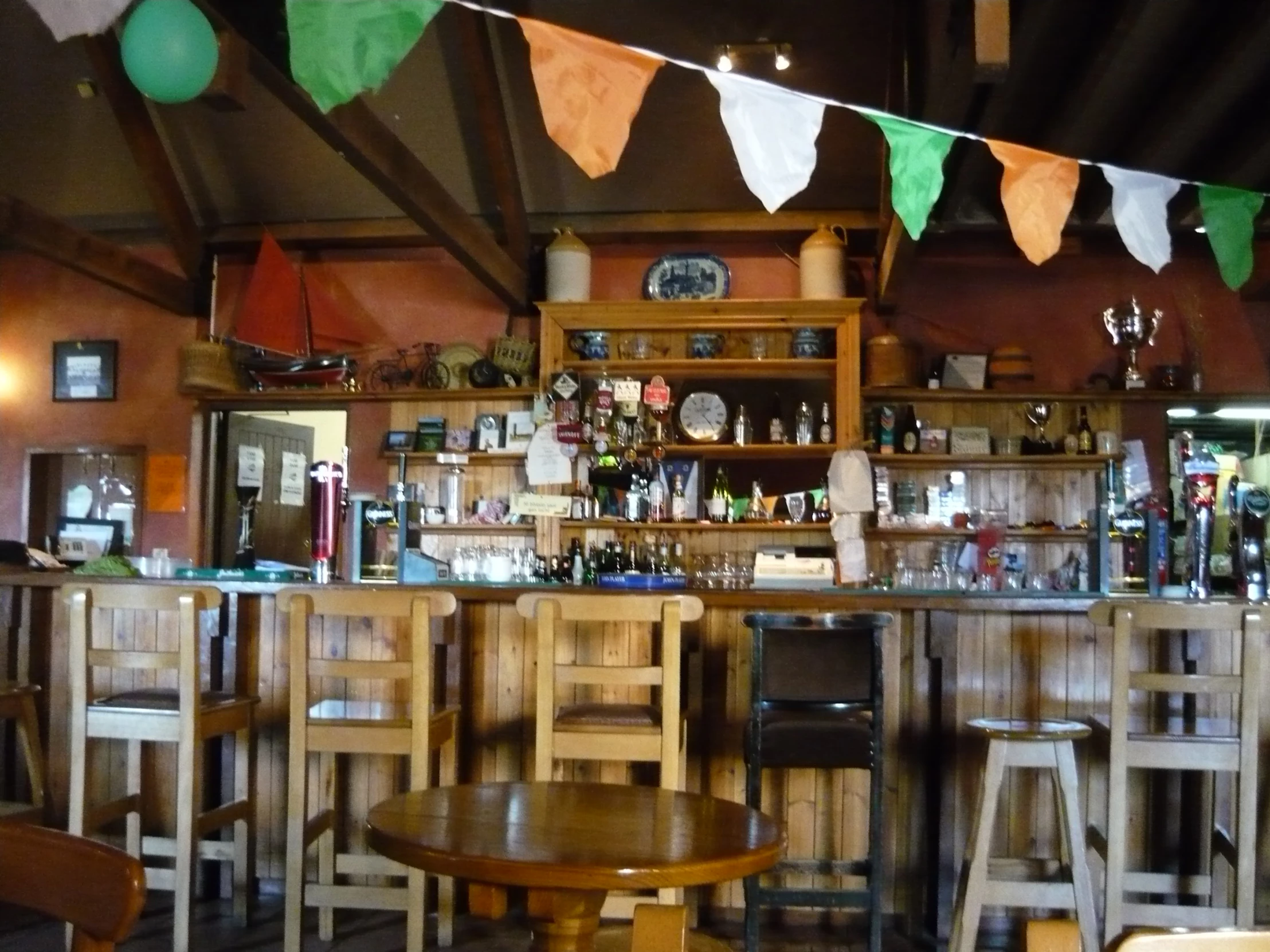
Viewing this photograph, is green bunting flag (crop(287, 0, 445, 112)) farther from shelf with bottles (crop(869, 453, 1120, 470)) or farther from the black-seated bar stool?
shelf with bottles (crop(869, 453, 1120, 470))

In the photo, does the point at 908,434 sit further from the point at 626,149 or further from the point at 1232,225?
the point at 1232,225

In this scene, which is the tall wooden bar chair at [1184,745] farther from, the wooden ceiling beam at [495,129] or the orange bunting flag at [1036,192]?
the wooden ceiling beam at [495,129]

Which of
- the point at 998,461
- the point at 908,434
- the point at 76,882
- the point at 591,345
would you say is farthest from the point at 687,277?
the point at 76,882

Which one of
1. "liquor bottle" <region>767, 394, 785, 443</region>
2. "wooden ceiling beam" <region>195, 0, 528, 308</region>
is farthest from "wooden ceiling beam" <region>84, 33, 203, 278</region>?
"liquor bottle" <region>767, 394, 785, 443</region>

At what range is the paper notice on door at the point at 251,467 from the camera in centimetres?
650

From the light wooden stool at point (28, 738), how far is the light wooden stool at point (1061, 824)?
2.73 meters

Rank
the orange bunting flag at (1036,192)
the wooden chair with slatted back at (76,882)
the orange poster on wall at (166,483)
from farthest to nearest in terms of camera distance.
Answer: the orange poster on wall at (166,483) → the orange bunting flag at (1036,192) → the wooden chair with slatted back at (76,882)

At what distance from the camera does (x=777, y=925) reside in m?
3.38

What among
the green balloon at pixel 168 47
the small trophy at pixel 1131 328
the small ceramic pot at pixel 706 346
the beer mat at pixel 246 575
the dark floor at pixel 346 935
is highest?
the green balloon at pixel 168 47

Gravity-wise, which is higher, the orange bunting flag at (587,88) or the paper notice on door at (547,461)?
the orange bunting flag at (587,88)

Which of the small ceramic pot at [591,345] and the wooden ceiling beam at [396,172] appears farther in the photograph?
the small ceramic pot at [591,345]

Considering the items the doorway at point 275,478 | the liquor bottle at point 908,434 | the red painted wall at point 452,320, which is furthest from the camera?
the doorway at point 275,478

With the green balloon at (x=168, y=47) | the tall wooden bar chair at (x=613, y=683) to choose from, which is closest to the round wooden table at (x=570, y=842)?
the tall wooden bar chair at (x=613, y=683)

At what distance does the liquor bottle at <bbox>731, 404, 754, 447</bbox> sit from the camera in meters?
5.66
